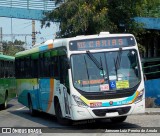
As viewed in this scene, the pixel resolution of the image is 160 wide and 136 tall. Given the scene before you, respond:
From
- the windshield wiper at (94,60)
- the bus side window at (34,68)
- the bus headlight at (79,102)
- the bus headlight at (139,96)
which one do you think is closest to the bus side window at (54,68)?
the windshield wiper at (94,60)

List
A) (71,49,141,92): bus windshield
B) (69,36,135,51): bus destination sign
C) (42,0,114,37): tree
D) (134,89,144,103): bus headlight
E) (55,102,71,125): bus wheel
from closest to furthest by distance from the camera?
(71,49,141,92): bus windshield, (134,89,144,103): bus headlight, (69,36,135,51): bus destination sign, (55,102,71,125): bus wheel, (42,0,114,37): tree

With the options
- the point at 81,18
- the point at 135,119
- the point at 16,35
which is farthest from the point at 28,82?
the point at 16,35

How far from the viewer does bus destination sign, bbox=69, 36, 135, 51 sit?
14.2 meters

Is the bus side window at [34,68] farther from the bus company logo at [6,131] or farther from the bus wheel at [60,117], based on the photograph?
the bus company logo at [6,131]

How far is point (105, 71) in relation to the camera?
1395 cm

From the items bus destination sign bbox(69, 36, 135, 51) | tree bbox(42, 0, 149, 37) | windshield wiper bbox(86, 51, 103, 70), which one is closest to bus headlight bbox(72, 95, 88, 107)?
windshield wiper bbox(86, 51, 103, 70)

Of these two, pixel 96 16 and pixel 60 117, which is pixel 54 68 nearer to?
pixel 60 117

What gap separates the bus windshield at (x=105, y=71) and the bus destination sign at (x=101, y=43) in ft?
0.70

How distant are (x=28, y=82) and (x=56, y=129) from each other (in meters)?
6.68

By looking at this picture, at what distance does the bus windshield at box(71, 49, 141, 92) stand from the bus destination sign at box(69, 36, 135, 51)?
0.21 meters

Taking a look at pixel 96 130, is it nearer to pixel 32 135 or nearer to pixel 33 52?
pixel 32 135

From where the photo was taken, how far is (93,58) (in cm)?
1408

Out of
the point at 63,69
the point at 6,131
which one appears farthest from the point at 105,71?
the point at 6,131

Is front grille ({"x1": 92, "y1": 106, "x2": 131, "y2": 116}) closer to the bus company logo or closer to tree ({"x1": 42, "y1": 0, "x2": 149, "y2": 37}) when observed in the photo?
the bus company logo
